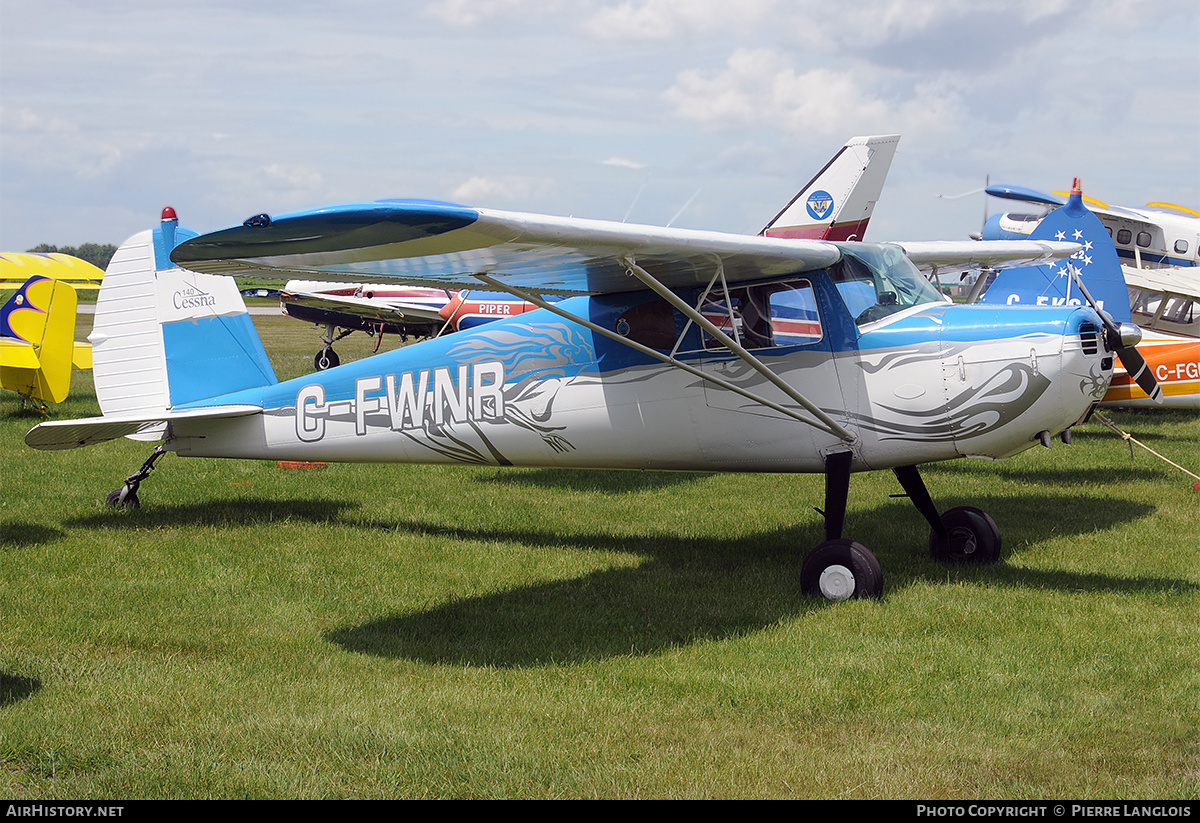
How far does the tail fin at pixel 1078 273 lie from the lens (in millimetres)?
11016

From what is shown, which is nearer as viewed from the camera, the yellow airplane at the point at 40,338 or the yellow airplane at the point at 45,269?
the yellow airplane at the point at 40,338

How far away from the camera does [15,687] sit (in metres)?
5.00

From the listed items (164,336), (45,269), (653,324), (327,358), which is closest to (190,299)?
(164,336)

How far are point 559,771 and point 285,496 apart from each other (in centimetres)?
676

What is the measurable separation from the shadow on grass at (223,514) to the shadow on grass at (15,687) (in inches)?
144

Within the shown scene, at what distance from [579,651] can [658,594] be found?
1.26 meters

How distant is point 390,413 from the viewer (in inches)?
317

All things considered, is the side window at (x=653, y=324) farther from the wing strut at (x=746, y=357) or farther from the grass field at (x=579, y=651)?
the grass field at (x=579, y=651)

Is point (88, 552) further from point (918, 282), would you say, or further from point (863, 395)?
point (918, 282)

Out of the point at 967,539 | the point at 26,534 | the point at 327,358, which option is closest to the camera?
the point at 967,539

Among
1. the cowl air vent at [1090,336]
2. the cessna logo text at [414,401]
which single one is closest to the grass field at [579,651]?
the cessna logo text at [414,401]

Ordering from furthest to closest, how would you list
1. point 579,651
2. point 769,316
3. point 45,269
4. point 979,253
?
1. point 45,269
2. point 979,253
3. point 769,316
4. point 579,651

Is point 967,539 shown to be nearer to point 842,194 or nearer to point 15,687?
point 15,687
